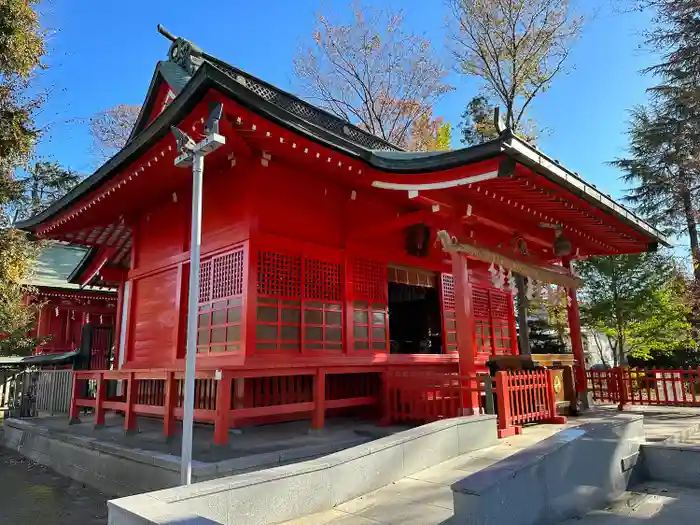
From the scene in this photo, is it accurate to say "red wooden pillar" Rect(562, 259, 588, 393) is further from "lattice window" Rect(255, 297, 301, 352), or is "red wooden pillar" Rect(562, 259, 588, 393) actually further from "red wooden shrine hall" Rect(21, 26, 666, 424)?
"lattice window" Rect(255, 297, 301, 352)

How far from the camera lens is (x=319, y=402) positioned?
663 centimetres

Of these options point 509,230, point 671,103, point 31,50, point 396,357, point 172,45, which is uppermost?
point 671,103

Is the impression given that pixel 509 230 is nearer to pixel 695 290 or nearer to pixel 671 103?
pixel 695 290

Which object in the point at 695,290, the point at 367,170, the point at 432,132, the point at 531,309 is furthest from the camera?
the point at 432,132

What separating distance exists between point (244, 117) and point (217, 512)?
4437 millimetres

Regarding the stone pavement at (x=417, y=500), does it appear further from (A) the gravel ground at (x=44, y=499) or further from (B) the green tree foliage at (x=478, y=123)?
(B) the green tree foliage at (x=478, y=123)

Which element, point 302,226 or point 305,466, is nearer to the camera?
point 305,466

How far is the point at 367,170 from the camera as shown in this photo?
7371 millimetres

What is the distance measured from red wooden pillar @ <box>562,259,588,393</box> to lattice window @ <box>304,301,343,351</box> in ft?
18.9

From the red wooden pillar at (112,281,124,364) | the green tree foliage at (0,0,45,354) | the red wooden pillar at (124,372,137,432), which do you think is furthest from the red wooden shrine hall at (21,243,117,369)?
the red wooden pillar at (124,372,137,432)

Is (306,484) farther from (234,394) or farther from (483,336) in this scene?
(483,336)

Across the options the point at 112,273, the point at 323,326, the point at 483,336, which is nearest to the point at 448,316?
the point at 483,336

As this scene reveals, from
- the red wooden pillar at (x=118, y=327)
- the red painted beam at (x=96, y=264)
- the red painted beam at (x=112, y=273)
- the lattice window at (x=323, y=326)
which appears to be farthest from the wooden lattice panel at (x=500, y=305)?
the red painted beam at (x=112, y=273)

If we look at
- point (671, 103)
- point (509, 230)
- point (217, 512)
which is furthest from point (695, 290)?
point (217, 512)
